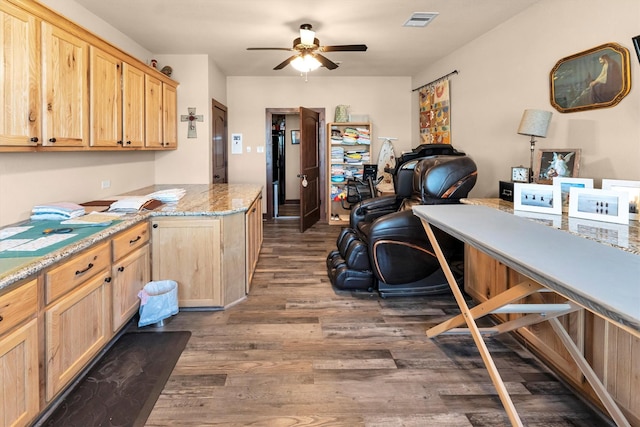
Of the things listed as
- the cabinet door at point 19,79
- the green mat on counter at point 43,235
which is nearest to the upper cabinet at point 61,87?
the cabinet door at point 19,79

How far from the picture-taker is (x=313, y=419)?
179 centimetres

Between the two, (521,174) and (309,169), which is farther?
(309,169)

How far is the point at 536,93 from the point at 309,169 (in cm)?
363

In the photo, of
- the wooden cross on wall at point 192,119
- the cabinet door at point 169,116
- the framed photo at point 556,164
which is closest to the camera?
the framed photo at point 556,164

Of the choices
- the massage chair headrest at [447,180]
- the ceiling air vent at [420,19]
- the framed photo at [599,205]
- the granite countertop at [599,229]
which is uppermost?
the ceiling air vent at [420,19]

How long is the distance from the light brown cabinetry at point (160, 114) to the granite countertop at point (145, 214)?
0.61 meters

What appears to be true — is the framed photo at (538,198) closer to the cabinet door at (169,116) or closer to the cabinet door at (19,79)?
the cabinet door at (19,79)

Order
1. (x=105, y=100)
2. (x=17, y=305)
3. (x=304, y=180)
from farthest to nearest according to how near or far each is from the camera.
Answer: (x=304, y=180)
(x=105, y=100)
(x=17, y=305)

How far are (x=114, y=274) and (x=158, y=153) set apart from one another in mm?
3118

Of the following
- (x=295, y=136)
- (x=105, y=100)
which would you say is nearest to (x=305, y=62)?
(x=105, y=100)

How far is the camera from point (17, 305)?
148 cm

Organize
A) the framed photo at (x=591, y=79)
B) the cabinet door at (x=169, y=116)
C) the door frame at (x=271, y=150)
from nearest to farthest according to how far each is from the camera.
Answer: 1. the framed photo at (x=591, y=79)
2. the cabinet door at (x=169, y=116)
3. the door frame at (x=271, y=150)

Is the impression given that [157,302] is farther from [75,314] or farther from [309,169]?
[309,169]

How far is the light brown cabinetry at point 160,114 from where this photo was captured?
3863mm
